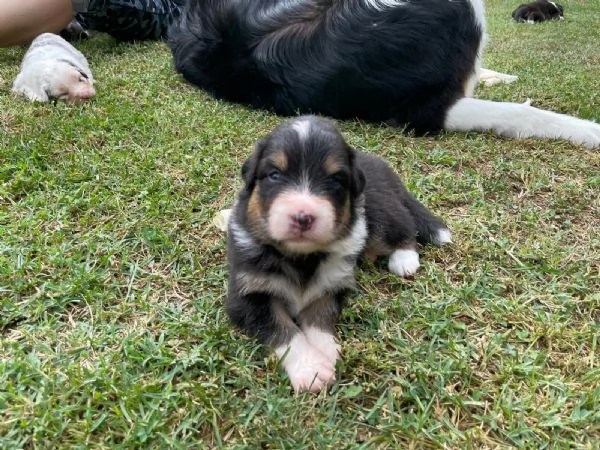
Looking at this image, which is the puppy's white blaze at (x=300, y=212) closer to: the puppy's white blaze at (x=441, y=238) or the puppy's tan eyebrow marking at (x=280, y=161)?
the puppy's tan eyebrow marking at (x=280, y=161)

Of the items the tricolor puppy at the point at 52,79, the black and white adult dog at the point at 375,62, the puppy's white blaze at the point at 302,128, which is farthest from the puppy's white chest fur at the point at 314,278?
the tricolor puppy at the point at 52,79

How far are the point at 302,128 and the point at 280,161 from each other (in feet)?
0.71

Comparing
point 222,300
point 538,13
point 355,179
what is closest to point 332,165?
point 355,179

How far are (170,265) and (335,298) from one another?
1.05 m

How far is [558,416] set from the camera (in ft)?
6.82

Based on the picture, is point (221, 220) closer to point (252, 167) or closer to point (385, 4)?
point (252, 167)

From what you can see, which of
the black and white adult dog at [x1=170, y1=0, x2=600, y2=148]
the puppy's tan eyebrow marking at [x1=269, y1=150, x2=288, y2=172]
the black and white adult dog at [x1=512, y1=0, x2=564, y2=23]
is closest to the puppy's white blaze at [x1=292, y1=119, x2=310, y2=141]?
the puppy's tan eyebrow marking at [x1=269, y1=150, x2=288, y2=172]

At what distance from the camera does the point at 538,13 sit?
1695 centimetres

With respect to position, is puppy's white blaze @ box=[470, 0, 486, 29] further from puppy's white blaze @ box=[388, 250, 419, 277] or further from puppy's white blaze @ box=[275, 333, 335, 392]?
puppy's white blaze @ box=[275, 333, 335, 392]

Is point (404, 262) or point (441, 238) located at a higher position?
point (404, 262)

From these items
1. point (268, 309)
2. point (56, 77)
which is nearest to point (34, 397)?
point (268, 309)

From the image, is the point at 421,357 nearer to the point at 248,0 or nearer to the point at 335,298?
the point at 335,298

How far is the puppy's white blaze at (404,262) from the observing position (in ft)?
10.2

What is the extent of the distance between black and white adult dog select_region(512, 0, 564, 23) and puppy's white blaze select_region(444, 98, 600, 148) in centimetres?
1405
